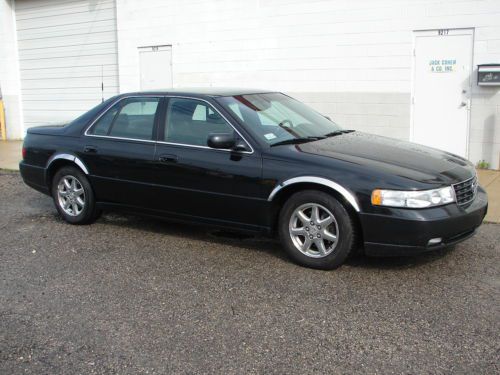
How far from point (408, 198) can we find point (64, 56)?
12.7 meters

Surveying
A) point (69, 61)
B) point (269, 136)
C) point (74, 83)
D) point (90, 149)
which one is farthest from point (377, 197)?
point (69, 61)

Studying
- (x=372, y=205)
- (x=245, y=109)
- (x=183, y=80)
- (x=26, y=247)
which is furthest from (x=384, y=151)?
(x=183, y=80)

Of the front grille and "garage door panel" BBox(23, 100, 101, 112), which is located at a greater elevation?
"garage door panel" BBox(23, 100, 101, 112)

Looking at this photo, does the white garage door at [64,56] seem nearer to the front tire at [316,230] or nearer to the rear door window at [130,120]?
the rear door window at [130,120]

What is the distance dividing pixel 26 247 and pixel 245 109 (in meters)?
2.64

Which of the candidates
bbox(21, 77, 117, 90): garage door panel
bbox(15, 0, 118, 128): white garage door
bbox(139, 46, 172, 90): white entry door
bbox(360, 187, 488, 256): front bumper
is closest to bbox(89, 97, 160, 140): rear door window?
bbox(360, 187, 488, 256): front bumper

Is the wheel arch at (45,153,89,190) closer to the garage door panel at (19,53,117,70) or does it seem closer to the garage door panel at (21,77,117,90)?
the garage door panel at (21,77,117,90)

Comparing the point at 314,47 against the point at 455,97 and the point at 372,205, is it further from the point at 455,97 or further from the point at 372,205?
the point at 372,205

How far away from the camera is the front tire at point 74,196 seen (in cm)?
663

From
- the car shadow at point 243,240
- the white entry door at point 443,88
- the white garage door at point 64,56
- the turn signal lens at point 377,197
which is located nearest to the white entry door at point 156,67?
the white garage door at point 64,56

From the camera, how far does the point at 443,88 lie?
1001 cm

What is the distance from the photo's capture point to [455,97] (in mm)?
9906

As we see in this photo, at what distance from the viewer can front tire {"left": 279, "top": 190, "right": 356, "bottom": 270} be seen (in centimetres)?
494

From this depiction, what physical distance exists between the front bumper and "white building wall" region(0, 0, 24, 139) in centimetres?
1356
